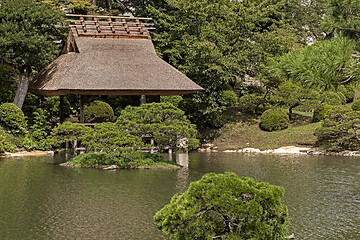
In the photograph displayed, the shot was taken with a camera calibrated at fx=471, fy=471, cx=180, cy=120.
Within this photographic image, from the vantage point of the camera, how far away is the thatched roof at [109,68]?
827 inches

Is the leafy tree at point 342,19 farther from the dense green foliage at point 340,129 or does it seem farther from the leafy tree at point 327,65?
the dense green foliage at point 340,129

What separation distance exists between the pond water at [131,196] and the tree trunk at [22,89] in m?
4.68

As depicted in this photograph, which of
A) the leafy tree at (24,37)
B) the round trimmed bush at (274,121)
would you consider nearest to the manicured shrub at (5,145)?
the leafy tree at (24,37)

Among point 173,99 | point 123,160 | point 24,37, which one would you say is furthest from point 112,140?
point 173,99

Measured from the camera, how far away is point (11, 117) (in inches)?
894

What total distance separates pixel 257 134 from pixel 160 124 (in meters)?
10.1

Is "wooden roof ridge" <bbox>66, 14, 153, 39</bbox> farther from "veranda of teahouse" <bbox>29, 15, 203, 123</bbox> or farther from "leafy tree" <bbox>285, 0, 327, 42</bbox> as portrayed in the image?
"leafy tree" <bbox>285, 0, 327, 42</bbox>

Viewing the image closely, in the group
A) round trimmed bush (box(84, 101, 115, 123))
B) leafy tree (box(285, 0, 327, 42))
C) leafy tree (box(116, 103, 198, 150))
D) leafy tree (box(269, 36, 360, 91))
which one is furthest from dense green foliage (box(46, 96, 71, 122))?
leafy tree (box(285, 0, 327, 42))

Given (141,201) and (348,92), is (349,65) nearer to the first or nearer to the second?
(141,201)

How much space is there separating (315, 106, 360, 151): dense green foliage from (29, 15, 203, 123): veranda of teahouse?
6.78 m

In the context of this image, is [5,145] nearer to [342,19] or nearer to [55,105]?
[55,105]

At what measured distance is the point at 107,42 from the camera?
24.4 m

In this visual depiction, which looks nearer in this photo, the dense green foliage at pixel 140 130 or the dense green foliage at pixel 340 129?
the dense green foliage at pixel 140 130

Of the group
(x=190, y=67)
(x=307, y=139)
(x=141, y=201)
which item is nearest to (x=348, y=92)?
(x=307, y=139)
